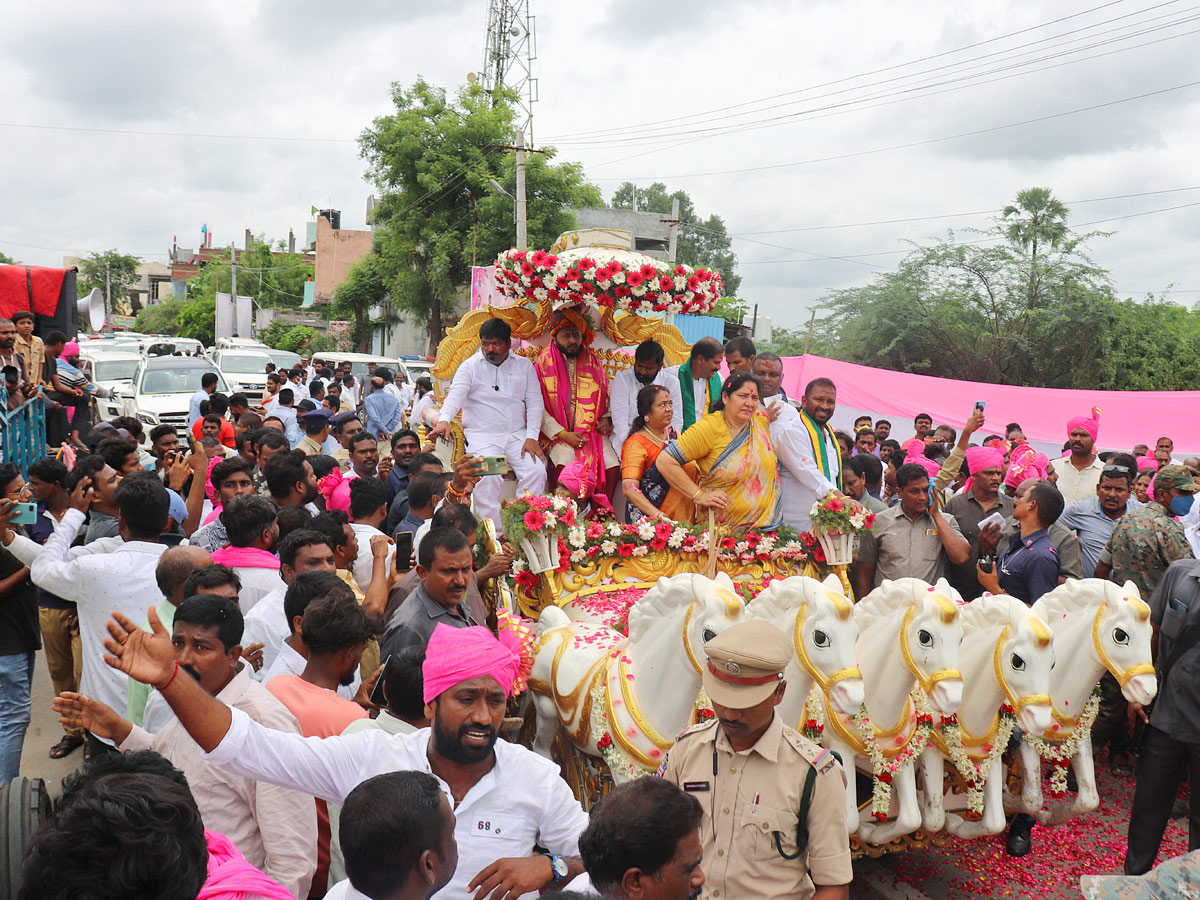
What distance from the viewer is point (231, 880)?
186 cm

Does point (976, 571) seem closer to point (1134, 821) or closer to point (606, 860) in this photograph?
point (1134, 821)

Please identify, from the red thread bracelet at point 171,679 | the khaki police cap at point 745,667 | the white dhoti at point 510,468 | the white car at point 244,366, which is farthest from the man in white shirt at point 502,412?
the white car at point 244,366

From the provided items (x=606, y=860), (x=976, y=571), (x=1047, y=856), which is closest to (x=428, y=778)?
(x=606, y=860)

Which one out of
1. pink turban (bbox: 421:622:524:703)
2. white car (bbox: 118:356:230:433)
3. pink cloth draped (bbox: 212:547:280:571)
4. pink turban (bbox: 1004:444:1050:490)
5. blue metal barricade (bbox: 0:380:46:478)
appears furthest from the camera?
white car (bbox: 118:356:230:433)

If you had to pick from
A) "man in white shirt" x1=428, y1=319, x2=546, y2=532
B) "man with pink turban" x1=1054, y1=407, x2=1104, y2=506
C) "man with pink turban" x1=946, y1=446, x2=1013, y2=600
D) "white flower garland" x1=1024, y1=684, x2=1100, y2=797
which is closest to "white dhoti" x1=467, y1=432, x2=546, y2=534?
"man in white shirt" x1=428, y1=319, x2=546, y2=532

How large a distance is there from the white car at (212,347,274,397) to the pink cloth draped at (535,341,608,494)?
15.2 meters

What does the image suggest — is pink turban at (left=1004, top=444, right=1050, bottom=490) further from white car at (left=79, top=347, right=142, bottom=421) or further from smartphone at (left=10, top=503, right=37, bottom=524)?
white car at (left=79, top=347, right=142, bottom=421)

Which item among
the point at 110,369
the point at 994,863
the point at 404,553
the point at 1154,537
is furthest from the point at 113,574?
the point at 110,369

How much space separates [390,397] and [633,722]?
10.4 m

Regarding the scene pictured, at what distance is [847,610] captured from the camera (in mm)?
3574

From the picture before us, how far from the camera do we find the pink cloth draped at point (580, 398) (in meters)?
6.99

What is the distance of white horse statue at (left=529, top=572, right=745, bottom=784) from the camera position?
377 centimetres

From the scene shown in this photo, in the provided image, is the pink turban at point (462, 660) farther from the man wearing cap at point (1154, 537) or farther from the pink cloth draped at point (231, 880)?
the man wearing cap at point (1154, 537)

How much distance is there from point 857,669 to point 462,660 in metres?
1.69
